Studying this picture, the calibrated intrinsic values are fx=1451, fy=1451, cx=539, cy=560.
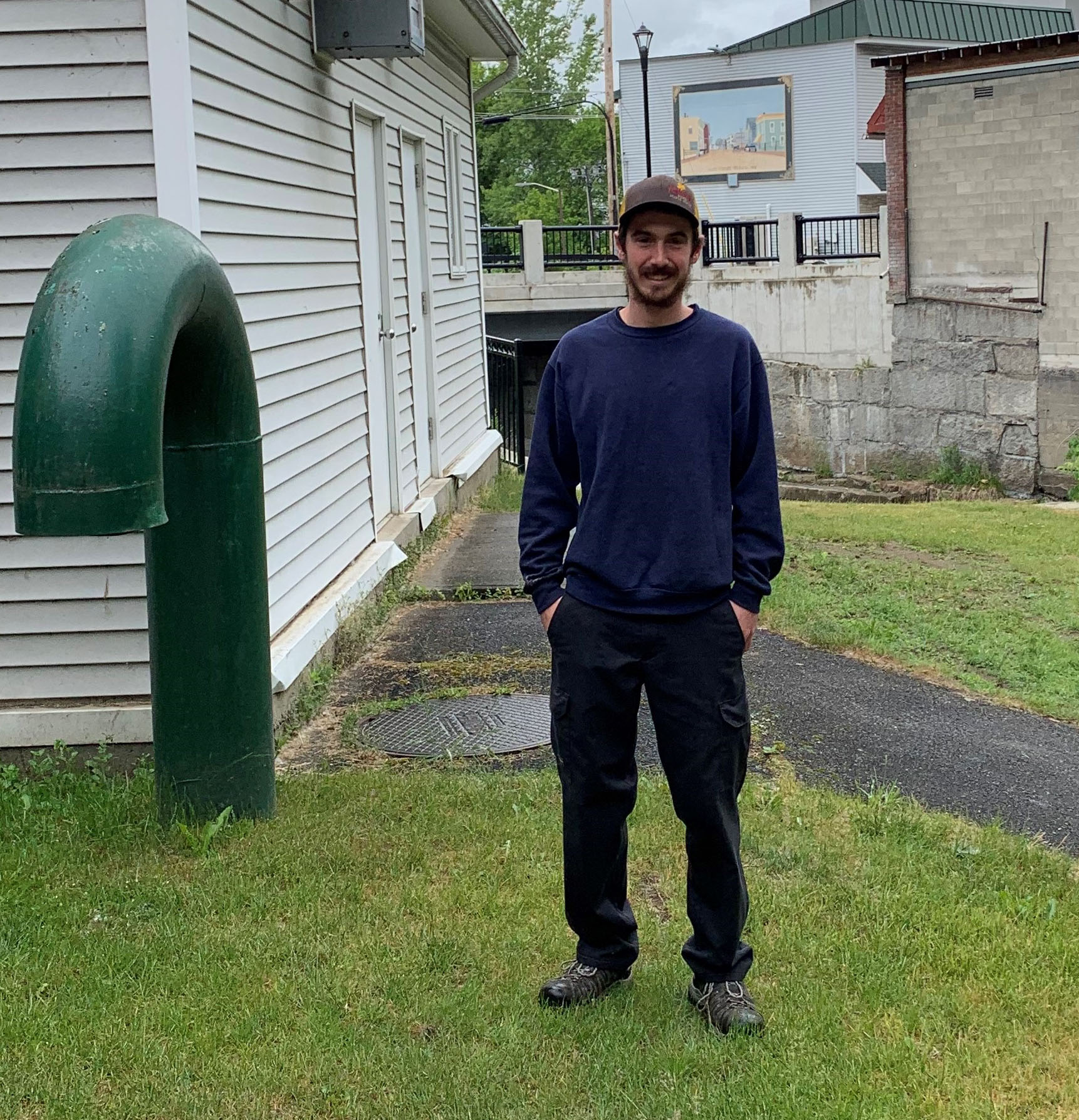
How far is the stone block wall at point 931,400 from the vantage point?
20.5 meters

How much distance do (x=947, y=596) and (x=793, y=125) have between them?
125 ft

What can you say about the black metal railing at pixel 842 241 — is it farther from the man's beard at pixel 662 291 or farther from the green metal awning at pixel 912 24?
the man's beard at pixel 662 291

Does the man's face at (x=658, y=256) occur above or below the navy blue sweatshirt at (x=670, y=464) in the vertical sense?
above

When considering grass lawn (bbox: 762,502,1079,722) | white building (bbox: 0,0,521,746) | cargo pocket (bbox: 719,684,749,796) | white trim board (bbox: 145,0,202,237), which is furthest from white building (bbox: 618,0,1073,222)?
cargo pocket (bbox: 719,684,749,796)

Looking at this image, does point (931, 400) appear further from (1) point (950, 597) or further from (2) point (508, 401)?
(1) point (950, 597)

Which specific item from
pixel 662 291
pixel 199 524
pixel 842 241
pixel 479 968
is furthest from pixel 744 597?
pixel 842 241

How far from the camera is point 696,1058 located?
317 centimetres

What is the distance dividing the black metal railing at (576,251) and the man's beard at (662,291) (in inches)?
912

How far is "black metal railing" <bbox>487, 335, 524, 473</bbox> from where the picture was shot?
16.4 meters

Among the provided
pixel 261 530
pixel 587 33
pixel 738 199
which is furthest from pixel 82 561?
pixel 587 33

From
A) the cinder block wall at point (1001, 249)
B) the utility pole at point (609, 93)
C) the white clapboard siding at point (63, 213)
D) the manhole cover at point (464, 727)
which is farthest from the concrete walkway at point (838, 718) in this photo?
the utility pole at point (609, 93)

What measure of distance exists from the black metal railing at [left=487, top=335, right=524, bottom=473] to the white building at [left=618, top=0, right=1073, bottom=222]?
2689 cm

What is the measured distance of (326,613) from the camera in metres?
6.61

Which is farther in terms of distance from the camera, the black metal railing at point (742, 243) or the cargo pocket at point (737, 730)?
the black metal railing at point (742, 243)
